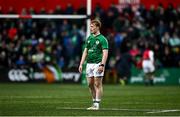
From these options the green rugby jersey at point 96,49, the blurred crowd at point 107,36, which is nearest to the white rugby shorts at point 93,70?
the green rugby jersey at point 96,49

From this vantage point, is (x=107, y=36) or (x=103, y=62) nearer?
(x=103, y=62)

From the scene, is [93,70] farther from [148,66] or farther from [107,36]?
[107,36]

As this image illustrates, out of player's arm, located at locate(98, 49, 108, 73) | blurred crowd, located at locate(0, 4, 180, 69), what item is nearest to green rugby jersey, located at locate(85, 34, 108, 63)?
player's arm, located at locate(98, 49, 108, 73)

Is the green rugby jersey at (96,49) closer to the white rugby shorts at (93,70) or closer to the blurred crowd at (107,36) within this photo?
the white rugby shorts at (93,70)

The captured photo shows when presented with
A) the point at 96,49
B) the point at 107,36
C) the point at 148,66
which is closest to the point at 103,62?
the point at 96,49

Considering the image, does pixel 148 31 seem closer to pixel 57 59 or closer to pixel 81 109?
pixel 57 59

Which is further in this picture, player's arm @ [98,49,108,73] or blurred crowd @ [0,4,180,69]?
blurred crowd @ [0,4,180,69]

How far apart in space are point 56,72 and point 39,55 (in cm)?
148

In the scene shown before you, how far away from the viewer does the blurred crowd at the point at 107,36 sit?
39906 millimetres

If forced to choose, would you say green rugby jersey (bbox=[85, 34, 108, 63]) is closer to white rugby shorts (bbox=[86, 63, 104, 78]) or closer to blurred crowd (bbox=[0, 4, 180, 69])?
white rugby shorts (bbox=[86, 63, 104, 78])

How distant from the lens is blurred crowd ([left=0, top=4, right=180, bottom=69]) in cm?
3991

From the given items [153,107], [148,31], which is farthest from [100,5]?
[153,107]

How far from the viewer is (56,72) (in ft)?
130

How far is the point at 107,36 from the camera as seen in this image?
40.2 m
